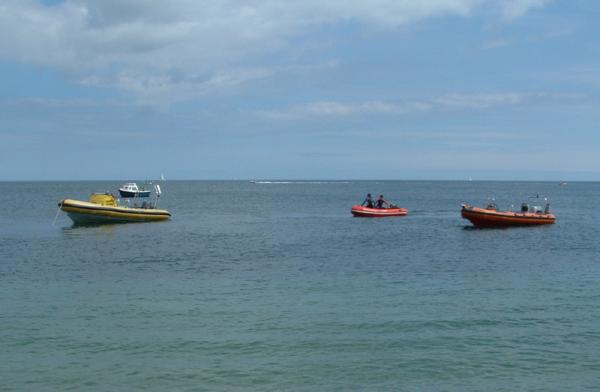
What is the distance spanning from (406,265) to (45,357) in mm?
18941

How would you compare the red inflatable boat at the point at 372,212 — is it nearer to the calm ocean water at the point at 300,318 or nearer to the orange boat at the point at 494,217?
the orange boat at the point at 494,217

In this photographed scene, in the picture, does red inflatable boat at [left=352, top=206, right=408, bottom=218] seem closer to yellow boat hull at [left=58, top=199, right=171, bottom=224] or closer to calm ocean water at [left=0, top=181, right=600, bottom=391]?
yellow boat hull at [left=58, top=199, right=171, bottom=224]

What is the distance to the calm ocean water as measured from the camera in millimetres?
14531

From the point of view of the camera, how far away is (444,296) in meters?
22.9

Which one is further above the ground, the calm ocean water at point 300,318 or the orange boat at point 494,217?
the orange boat at point 494,217

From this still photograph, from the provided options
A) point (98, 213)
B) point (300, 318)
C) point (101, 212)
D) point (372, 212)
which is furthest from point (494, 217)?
point (300, 318)

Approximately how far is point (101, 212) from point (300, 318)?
3835 cm

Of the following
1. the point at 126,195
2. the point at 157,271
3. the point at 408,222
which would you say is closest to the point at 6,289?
the point at 157,271

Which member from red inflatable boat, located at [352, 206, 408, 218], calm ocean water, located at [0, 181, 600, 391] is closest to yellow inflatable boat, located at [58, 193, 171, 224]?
calm ocean water, located at [0, 181, 600, 391]

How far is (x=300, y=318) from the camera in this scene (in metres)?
19.6

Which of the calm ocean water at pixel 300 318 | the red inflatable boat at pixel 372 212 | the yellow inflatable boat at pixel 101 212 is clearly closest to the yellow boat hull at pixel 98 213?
the yellow inflatable boat at pixel 101 212

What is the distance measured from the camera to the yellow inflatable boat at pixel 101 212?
53000mm

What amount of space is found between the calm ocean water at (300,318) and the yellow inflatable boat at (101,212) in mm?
15469

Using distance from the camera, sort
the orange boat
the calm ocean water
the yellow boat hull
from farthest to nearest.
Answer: the yellow boat hull, the orange boat, the calm ocean water
